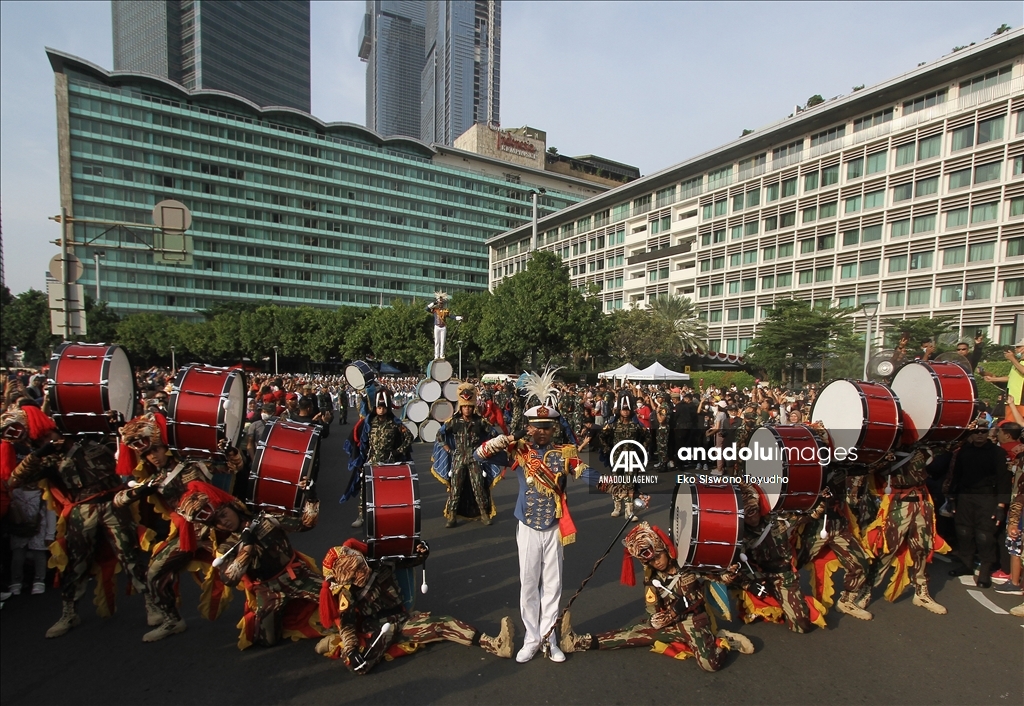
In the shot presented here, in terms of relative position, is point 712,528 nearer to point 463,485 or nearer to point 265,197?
point 463,485

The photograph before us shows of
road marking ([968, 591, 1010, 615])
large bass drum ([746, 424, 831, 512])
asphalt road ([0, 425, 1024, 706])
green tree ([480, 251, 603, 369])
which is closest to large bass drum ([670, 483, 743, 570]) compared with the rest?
large bass drum ([746, 424, 831, 512])

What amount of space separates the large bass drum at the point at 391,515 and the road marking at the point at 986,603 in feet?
18.2

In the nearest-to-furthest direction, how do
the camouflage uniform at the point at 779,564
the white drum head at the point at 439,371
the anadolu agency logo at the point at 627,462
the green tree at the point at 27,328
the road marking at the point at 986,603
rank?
the camouflage uniform at the point at 779,564
the road marking at the point at 986,603
the anadolu agency logo at the point at 627,462
the white drum head at the point at 439,371
the green tree at the point at 27,328

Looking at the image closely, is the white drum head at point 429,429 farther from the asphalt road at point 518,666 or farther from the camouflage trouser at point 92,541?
the camouflage trouser at point 92,541

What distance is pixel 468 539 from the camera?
7.46 metres

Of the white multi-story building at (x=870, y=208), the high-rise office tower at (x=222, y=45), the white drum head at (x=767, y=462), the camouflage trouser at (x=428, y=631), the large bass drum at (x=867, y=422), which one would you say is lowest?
the camouflage trouser at (x=428, y=631)

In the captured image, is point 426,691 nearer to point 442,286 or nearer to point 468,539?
point 468,539

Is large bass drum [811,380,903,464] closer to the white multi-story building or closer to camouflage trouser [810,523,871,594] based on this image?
camouflage trouser [810,523,871,594]

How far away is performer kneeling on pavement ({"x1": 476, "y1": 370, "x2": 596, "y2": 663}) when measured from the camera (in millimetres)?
4172

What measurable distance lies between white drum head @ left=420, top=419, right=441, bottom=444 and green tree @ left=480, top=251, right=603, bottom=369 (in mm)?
22324

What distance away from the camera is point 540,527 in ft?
13.6

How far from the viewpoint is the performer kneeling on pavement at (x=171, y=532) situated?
174 inches

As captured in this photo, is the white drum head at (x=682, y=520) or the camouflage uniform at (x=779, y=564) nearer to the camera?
the white drum head at (x=682, y=520)

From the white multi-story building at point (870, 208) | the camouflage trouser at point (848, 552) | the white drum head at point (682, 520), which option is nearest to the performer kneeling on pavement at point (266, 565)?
the white drum head at point (682, 520)
